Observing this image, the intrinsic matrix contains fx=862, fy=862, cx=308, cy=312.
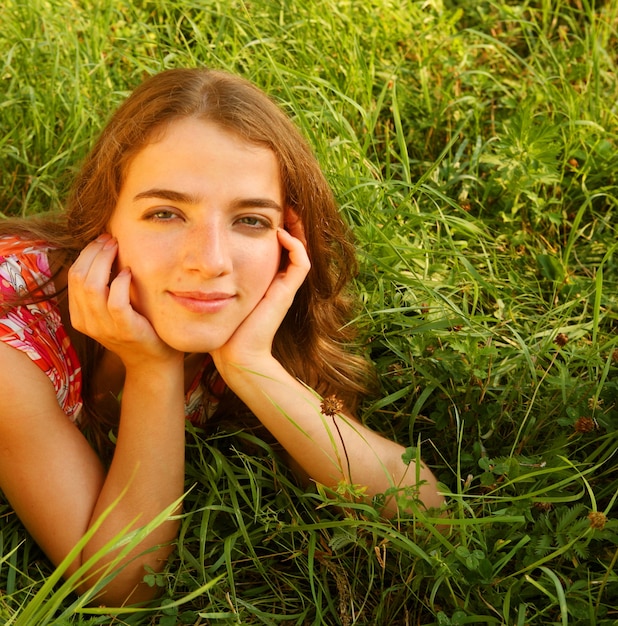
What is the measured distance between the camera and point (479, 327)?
9.42 feet

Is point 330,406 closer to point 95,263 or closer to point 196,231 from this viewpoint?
point 196,231

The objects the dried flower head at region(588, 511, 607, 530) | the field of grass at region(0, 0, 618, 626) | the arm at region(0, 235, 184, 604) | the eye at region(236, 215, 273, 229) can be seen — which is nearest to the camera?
the dried flower head at region(588, 511, 607, 530)

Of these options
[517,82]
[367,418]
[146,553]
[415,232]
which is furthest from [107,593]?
[517,82]

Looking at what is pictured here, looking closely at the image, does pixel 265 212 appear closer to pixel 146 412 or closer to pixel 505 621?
pixel 146 412

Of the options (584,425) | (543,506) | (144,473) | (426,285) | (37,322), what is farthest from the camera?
(426,285)

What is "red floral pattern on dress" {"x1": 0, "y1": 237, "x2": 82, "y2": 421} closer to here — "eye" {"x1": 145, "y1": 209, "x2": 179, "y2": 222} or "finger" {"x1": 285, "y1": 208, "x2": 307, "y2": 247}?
"eye" {"x1": 145, "y1": 209, "x2": 179, "y2": 222}

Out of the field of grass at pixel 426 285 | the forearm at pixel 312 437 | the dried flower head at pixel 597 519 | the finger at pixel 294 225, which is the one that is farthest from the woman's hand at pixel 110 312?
the dried flower head at pixel 597 519

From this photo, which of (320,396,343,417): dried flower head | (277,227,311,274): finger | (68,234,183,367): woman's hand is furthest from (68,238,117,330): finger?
(320,396,343,417): dried flower head

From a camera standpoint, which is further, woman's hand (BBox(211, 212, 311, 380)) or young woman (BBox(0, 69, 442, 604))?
woman's hand (BBox(211, 212, 311, 380))

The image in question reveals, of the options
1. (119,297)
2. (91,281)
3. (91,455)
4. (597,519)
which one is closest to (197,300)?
(119,297)

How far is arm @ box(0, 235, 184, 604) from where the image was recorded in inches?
91.0

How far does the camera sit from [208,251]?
2.25 meters

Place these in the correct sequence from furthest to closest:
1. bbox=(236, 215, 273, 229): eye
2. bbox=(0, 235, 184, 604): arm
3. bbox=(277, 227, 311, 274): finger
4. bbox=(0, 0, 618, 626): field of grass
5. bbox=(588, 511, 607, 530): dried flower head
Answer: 1. bbox=(277, 227, 311, 274): finger
2. bbox=(236, 215, 273, 229): eye
3. bbox=(0, 235, 184, 604): arm
4. bbox=(0, 0, 618, 626): field of grass
5. bbox=(588, 511, 607, 530): dried flower head

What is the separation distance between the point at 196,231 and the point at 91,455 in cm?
72
